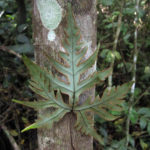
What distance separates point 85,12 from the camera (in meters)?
0.52

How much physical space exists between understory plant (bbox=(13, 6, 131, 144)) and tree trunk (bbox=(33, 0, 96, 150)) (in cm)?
4

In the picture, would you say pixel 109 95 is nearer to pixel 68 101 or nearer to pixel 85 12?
pixel 68 101

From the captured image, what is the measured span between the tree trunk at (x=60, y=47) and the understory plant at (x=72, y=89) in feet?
0.12

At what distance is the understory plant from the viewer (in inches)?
19.3

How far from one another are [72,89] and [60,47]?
14cm

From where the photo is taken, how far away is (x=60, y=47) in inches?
20.8

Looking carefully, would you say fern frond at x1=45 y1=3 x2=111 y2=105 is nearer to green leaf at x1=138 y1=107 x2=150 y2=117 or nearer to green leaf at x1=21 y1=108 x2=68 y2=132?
green leaf at x1=21 y1=108 x2=68 y2=132

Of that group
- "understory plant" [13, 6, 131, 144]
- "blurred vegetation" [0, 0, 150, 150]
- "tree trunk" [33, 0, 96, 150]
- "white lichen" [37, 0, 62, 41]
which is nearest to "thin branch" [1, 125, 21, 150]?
"blurred vegetation" [0, 0, 150, 150]

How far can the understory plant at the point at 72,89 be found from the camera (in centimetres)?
49

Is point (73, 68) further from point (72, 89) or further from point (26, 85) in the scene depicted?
point (26, 85)

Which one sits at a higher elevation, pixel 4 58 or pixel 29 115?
pixel 4 58

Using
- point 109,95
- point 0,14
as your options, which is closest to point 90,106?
point 109,95

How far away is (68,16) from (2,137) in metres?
1.19

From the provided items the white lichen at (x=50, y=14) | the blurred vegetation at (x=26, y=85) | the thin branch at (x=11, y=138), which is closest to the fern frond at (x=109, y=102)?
Answer: the white lichen at (x=50, y=14)
